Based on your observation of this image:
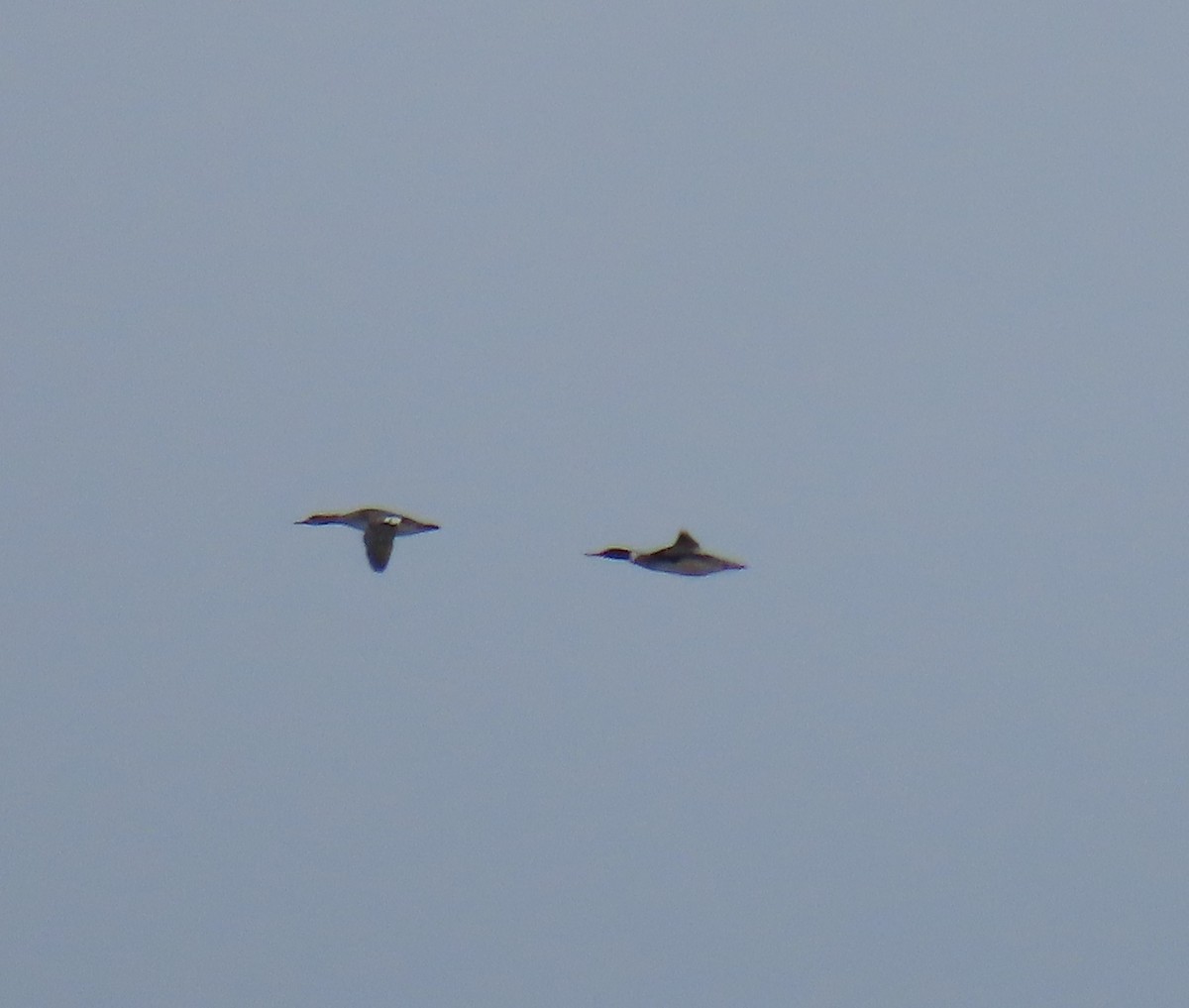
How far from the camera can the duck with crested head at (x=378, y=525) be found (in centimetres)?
1209

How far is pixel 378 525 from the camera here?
12.1 metres

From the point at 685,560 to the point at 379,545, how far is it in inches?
77.9

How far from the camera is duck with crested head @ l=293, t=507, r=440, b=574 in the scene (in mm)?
12094

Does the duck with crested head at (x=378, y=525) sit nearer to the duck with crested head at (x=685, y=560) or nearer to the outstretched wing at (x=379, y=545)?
the outstretched wing at (x=379, y=545)

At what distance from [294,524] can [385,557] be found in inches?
23.4

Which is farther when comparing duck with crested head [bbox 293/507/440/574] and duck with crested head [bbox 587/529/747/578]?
duck with crested head [bbox 293/507/440/574]

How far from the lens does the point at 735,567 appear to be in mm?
10922

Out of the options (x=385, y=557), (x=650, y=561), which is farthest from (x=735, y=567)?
(x=385, y=557)

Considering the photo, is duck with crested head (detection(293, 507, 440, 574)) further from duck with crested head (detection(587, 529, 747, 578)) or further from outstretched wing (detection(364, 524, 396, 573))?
duck with crested head (detection(587, 529, 747, 578))

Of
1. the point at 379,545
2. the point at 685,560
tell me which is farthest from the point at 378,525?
the point at 685,560

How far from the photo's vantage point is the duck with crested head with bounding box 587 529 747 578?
35.8ft

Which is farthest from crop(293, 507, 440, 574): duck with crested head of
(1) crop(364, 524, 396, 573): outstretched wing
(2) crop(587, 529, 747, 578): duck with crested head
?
(2) crop(587, 529, 747, 578): duck with crested head

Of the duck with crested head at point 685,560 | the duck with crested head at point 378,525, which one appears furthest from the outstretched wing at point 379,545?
the duck with crested head at point 685,560

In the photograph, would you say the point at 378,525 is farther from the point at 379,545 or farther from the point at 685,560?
the point at 685,560
